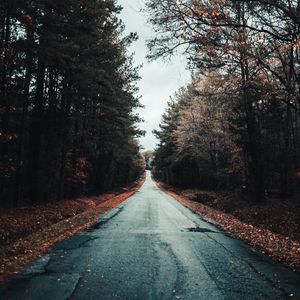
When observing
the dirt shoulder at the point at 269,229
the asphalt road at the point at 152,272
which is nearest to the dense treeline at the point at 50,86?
the asphalt road at the point at 152,272

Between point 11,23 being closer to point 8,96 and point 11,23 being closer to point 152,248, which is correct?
point 8,96

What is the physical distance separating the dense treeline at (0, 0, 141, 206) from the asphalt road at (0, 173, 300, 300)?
21.5 ft

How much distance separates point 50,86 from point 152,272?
2157cm

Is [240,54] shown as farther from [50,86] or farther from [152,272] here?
[50,86]

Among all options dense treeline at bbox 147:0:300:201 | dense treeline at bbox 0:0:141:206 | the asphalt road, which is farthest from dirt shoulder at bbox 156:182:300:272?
dense treeline at bbox 0:0:141:206

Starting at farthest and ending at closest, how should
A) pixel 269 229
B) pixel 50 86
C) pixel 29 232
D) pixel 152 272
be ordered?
pixel 50 86
pixel 269 229
pixel 29 232
pixel 152 272

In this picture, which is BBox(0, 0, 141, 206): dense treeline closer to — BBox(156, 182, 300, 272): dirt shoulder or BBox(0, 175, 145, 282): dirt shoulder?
BBox(0, 175, 145, 282): dirt shoulder

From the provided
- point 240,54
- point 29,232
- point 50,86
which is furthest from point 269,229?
point 50,86

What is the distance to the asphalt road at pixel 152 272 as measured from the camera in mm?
6852

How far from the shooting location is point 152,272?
837 centimetres

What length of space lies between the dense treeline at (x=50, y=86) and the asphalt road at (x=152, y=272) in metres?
6.55

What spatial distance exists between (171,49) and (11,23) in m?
9.20

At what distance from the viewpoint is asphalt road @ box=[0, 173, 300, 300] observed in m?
6.85

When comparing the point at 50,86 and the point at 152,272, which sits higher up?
the point at 50,86
